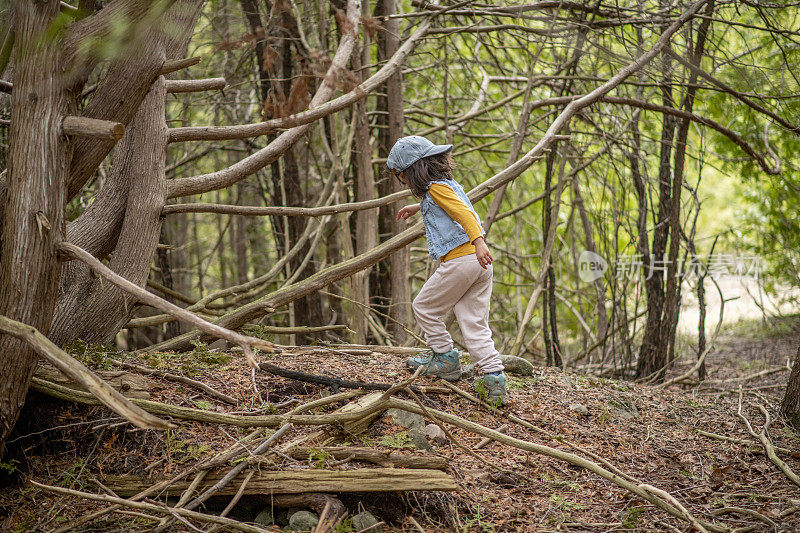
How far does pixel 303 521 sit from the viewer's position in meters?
2.45

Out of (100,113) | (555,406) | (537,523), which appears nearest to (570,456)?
(537,523)

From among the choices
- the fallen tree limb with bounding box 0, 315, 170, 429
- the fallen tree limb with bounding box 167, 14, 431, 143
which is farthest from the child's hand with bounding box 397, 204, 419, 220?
the fallen tree limb with bounding box 0, 315, 170, 429

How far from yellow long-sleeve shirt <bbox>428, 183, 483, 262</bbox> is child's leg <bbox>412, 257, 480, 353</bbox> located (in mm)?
59

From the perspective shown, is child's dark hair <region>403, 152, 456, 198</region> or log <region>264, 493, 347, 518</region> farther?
child's dark hair <region>403, 152, 456, 198</region>

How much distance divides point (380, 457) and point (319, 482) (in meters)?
0.31

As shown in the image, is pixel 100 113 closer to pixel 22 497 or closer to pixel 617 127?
pixel 22 497

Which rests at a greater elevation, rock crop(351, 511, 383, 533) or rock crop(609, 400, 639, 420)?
rock crop(351, 511, 383, 533)

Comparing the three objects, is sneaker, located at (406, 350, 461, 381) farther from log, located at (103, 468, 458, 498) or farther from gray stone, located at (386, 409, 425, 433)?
log, located at (103, 468, 458, 498)

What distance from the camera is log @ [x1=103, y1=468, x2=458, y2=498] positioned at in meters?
2.52

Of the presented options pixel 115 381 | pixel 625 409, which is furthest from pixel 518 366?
pixel 115 381

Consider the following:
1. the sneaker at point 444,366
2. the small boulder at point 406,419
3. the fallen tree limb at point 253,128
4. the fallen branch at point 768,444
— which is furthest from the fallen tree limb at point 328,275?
the fallen branch at point 768,444

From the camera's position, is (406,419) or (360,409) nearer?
(360,409)

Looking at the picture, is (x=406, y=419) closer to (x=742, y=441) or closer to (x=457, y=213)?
(x=457, y=213)

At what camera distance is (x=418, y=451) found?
2971 mm
